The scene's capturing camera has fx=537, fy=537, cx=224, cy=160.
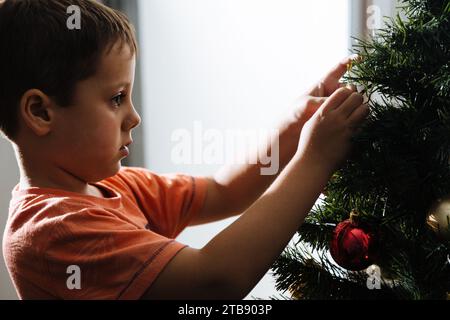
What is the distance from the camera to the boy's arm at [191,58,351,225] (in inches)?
27.2

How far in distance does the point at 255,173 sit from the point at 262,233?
228 millimetres

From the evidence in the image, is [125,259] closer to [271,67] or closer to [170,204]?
[170,204]

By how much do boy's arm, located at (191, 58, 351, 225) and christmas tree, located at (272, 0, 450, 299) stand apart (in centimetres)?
15

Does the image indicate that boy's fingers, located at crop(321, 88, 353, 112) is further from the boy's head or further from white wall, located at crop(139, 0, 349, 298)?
white wall, located at crop(139, 0, 349, 298)

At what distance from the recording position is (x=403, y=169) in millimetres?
473

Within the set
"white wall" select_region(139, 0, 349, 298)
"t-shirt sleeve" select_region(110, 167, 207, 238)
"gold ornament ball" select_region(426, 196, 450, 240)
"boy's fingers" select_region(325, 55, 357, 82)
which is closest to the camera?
"gold ornament ball" select_region(426, 196, 450, 240)

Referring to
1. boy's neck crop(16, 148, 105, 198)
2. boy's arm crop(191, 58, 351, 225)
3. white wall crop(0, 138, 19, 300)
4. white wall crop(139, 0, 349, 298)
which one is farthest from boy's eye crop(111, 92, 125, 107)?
white wall crop(0, 138, 19, 300)

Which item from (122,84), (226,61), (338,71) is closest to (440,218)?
(338,71)

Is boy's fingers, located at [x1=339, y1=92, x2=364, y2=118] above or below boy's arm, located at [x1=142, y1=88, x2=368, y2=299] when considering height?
above

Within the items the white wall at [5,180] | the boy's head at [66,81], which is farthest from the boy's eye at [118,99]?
the white wall at [5,180]

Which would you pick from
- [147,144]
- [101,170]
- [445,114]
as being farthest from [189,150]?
[445,114]

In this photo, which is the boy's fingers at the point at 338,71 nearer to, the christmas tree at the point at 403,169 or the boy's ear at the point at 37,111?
the christmas tree at the point at 403,169

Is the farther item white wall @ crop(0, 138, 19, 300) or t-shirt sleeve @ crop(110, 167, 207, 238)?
white wall @ crop(0, 138, 19, 300)

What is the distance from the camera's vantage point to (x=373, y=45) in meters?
Answer: 0.52
